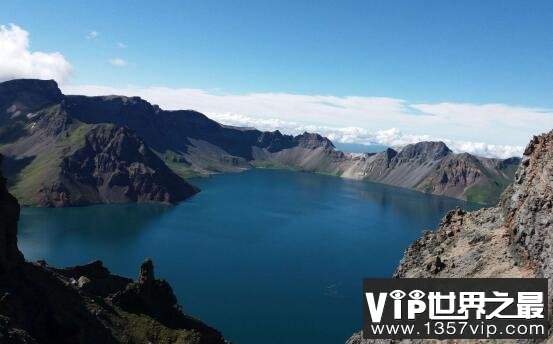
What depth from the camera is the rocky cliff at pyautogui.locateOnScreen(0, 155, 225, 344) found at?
73125 millimetres

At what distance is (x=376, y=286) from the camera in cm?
4759

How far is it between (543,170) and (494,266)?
1194 cm

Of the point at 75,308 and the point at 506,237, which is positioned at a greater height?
the point at 506,237

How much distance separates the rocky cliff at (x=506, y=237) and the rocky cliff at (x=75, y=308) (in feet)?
138

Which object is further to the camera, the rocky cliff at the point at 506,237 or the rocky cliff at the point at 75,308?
the rocky cliff at the point at 75,308

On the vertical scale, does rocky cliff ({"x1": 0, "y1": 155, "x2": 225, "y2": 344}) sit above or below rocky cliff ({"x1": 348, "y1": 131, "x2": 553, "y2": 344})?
below

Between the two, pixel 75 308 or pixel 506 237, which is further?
pixel 75 308

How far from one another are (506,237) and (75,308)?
226ft

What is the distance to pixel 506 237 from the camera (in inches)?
2267

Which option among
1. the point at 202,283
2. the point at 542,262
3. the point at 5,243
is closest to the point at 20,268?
the point at 5,243

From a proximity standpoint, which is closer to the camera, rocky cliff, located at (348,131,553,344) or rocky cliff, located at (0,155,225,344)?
rocky cliff, located at (348,131,553,344)

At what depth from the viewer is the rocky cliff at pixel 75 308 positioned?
73125 millimetres

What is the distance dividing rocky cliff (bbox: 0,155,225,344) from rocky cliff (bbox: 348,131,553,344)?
138 ft

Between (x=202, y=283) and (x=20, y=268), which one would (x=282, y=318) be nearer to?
(x=202, y=283)
